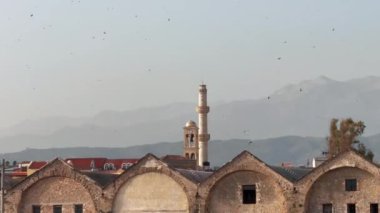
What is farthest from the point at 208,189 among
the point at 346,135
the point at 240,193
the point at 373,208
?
the point at 346,135

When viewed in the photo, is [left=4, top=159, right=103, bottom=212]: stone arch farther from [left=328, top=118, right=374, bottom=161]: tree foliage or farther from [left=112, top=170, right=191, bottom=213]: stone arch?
[left=328, top=118, right=374, bottom=161]: tree foliage

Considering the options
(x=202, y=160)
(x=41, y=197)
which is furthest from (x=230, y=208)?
(x=202, y=160)

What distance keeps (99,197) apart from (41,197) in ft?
15.4

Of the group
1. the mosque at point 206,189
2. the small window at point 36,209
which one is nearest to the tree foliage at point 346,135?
the mosque at point 206,189

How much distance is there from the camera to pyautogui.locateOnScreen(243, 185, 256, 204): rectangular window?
59.1m

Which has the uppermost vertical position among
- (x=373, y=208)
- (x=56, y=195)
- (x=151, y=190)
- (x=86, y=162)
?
(x=86, y=162)

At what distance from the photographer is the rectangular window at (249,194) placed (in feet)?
194

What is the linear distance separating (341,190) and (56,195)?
2046 cm

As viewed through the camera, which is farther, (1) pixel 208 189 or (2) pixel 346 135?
(2) pixel 346 135

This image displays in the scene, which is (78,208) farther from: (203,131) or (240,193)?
(203,131)

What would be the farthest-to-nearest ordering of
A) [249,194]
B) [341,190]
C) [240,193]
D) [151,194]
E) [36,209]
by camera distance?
[36,209] → [151,194] → [240,193] → [249,194] → [341,190]

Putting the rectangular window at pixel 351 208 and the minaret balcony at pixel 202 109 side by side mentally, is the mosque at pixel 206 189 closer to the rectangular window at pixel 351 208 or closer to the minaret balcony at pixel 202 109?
the rectangular window at pixel 351 208

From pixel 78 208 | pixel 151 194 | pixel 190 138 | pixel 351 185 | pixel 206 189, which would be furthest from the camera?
pixel 190 138

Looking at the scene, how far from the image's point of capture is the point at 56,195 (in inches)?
2510
